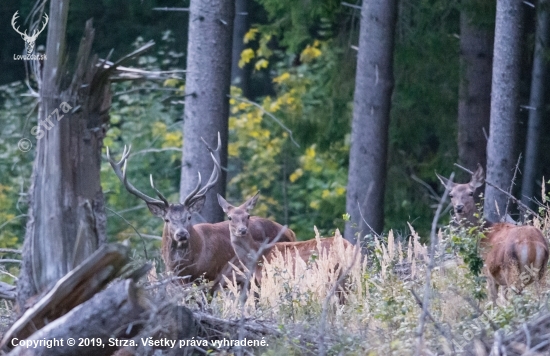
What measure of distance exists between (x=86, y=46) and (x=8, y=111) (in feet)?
42.6

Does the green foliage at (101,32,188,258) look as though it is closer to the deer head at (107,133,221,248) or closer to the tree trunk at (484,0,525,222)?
the deer head at (107,133,221,248)

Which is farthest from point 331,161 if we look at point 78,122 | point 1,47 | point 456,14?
point 78,122

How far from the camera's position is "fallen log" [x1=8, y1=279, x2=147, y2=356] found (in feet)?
18.7

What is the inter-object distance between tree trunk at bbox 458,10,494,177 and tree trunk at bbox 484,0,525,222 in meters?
2.59

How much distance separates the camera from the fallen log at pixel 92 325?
5.71m

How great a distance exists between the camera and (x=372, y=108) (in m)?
Answer: 12.9

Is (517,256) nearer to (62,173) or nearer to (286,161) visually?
(62,173)

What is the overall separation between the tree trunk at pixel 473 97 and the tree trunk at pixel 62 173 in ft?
28.4

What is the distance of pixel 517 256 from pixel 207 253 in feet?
11.9

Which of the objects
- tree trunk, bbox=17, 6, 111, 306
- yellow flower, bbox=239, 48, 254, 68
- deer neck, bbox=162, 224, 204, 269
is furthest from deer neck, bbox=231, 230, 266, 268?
yellow flower, bbox=239, 48, 254, 68

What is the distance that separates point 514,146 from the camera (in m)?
11.7

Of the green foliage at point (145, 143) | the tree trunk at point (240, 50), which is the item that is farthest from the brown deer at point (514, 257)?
the tree trunk at point (240, 50)

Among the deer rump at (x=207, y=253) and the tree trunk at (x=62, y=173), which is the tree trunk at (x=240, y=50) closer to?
the deer rump at (x=207, y=253)

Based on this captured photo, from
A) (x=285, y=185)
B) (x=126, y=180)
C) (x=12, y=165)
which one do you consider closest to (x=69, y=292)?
(x=126, y=180)
